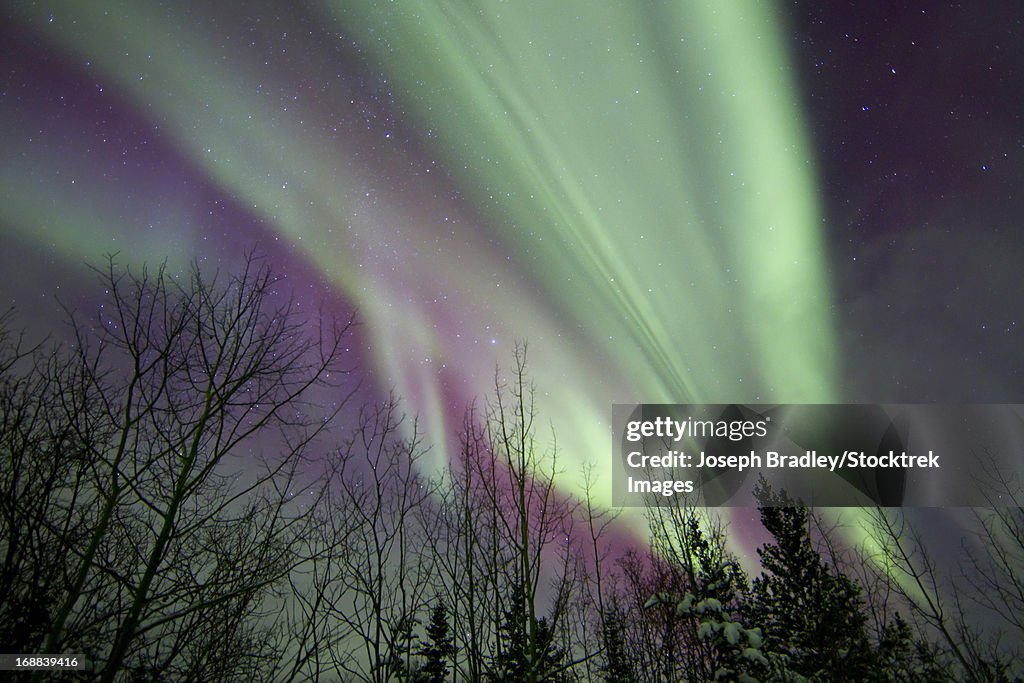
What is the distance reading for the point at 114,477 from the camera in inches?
143

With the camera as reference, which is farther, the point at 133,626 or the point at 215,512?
the point at 215,512

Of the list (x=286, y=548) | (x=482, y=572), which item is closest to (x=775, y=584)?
(x=482, y=572)

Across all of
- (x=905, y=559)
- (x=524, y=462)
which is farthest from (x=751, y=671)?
(x=524, y=462)

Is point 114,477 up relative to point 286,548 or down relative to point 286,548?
up

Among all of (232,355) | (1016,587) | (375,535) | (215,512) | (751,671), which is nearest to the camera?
(215,512)

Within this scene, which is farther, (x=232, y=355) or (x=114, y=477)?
(x=232, y=355)

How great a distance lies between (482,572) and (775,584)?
26.8 metres

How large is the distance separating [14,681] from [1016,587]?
18.1 m

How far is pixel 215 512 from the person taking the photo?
3.91 metres

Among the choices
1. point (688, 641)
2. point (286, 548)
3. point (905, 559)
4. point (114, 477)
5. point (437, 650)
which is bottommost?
point (437, 650)

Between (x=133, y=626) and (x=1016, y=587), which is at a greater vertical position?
(x=1016, y=587)

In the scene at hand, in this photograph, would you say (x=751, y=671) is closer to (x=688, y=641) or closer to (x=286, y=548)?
(x=688, y=641)

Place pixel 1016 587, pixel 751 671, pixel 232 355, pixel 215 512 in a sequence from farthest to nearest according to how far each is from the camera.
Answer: pixel 751 671, pixel 1016 587, pixel 232 355, pixel 215 512

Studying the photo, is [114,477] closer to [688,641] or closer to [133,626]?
[133,626]
